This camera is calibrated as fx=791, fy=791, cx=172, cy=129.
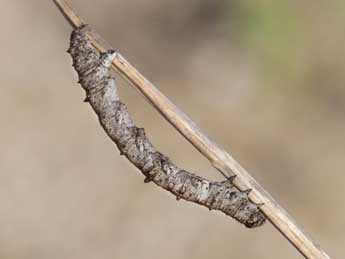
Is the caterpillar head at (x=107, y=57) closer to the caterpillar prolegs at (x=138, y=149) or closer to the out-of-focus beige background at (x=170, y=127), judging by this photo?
the caterpillar prolegs at (x=138, y=149)

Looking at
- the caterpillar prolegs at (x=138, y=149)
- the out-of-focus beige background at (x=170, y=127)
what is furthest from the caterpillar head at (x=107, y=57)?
the out-of-focus beige background at (x=170, y=127)

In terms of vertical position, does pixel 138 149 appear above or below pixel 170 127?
below

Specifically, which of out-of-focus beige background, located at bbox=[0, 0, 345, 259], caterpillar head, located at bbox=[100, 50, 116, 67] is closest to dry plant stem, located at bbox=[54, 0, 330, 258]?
caterpillar head, located at bbox=[100, 50, 116, 67]

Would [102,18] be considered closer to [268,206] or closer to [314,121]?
[314,121]

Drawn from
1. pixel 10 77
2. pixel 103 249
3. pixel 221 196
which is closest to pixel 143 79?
pixel 221 196

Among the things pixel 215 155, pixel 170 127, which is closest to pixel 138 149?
pixel 215 155

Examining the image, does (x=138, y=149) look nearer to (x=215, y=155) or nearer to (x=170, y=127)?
(x=215, y=155)
